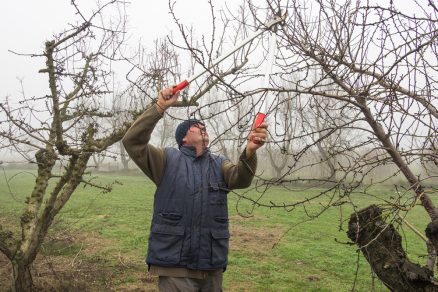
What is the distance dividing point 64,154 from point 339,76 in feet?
9.78

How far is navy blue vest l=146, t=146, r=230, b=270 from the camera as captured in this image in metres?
3.20

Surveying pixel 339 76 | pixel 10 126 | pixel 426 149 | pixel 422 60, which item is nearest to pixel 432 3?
pixel 422 60

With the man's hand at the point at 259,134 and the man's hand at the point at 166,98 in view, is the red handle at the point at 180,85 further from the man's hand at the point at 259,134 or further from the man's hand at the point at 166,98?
the man's hand at the point at 259,134

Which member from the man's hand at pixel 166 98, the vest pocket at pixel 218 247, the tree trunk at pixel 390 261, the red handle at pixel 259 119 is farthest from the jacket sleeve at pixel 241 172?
the tree trunk at pixel 390 261

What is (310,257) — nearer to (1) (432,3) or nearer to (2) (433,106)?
(2) (433,106)

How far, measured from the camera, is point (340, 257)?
8.66m

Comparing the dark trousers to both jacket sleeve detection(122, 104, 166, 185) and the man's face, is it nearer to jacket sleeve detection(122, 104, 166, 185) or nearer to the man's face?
jacket sleeve detection(122, 104, 166, 185)

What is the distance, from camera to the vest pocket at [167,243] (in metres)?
3.18

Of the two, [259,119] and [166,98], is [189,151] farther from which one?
[259,119]

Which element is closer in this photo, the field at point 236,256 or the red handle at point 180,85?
the red handle at point 180,85

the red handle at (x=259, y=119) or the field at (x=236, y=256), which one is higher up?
the red handle at (x=259, y=119)

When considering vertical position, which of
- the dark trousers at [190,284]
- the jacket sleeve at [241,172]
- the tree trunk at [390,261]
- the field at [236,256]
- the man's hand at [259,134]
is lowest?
the field at [236,256]

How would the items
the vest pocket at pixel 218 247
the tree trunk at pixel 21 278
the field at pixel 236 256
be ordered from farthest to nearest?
the field at pixel 236 256 < the tree trunk at pixel 21 278 < the vest pocket at pixel 218 247

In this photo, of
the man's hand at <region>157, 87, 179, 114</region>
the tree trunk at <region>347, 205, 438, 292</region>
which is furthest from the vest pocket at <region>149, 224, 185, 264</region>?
the tree trunk at <region>347, 205, 438, 292</region>
